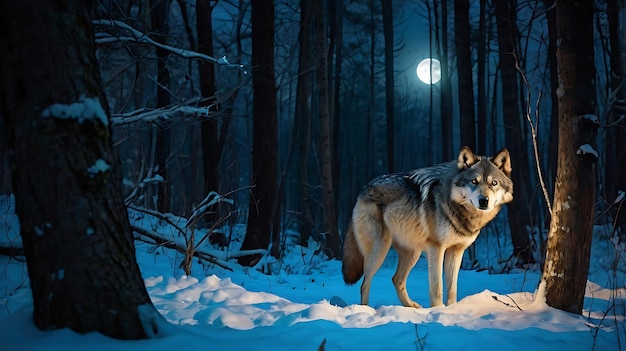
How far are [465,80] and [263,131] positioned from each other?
15.6ft

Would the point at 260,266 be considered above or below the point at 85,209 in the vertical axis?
below

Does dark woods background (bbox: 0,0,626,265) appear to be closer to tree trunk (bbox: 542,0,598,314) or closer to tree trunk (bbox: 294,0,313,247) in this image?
tree trunk (bbox: 294,0,313,247)

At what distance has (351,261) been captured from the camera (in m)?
5.30

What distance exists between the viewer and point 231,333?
272 cm

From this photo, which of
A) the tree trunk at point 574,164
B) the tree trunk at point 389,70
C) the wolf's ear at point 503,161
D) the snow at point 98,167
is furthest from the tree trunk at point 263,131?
the tree trunk at point 389,70

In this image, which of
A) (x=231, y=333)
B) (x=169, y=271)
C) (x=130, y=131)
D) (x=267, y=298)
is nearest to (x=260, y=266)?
(x=169, y=271)

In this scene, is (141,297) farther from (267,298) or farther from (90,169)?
(267,298)

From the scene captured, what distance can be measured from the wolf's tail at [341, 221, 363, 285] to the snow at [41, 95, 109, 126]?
347cm

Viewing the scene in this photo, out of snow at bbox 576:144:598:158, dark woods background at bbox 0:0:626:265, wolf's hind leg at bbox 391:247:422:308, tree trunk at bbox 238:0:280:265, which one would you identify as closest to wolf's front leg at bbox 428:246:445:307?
wolf's hind leg at bbox 391:247:422:308

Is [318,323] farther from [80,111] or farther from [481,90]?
[481,90]

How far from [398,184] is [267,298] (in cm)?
202

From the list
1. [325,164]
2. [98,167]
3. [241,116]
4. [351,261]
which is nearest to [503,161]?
[351,261]

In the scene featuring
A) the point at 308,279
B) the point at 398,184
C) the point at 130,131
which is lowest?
the point at 308,279

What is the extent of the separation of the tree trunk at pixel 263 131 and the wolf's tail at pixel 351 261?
130 inches
